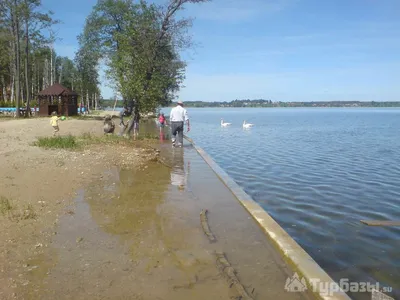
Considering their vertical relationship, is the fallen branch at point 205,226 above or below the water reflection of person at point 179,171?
below

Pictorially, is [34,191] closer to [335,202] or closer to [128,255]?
[128,255]

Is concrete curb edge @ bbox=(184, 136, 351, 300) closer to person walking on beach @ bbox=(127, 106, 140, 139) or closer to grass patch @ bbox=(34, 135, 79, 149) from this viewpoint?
grass patch @ bbox=(34, 135, 79, 149)

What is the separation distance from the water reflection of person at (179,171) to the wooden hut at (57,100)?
31.3m

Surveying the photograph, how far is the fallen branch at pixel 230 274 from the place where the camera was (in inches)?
133

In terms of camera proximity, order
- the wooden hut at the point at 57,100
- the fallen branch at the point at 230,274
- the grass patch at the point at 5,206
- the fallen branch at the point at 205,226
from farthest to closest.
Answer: the wooden hut at the point at 57,100
the grass patch at the point at 5,206
the fallen branch at the point at 205,226
the fallen branch at the point at 230,274

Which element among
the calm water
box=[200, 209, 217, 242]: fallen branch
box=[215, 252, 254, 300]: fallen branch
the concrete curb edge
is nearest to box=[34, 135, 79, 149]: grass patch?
the calm water

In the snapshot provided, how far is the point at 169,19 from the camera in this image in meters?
19.3

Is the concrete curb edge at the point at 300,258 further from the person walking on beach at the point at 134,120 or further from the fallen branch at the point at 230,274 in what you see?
the person walking on beach at the point at 134,120

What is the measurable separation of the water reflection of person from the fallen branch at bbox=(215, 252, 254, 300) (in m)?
3.76

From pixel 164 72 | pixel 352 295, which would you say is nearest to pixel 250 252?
pixel 352 295

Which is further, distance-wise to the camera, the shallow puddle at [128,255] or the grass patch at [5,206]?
the grass patch at [5,206]

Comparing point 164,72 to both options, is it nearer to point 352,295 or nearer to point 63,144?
point 63,144

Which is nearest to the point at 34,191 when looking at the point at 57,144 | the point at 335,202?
the point at 335,202

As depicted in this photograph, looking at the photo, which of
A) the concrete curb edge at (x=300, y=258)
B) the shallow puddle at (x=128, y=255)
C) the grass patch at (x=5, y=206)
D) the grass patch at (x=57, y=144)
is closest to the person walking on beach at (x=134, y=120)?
the grass patch at (x=57, y=144)
